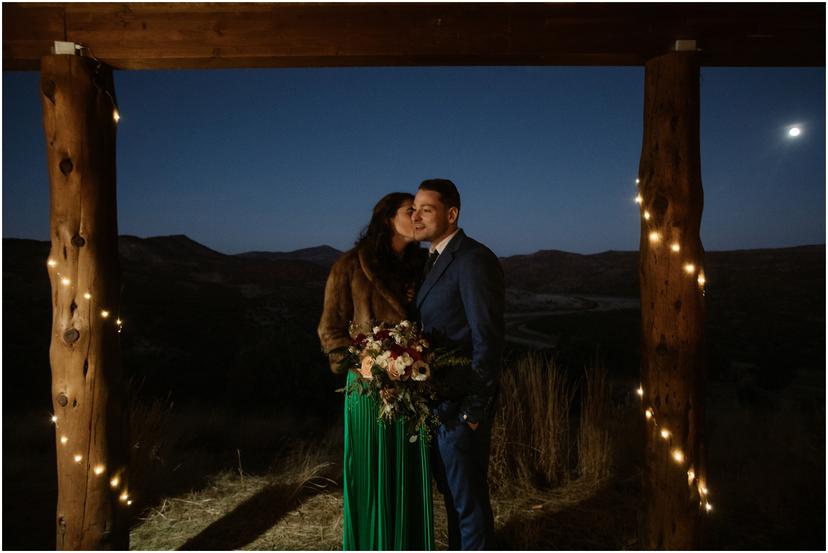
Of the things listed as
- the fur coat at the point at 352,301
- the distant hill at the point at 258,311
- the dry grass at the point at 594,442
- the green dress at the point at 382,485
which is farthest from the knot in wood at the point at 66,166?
the distant hill at the point at 258,311

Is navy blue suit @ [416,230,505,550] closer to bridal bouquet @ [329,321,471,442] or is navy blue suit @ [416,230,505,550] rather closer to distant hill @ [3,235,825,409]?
bridal bouquet @ [329,321,471,442]

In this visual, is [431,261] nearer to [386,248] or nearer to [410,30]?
[386,248]

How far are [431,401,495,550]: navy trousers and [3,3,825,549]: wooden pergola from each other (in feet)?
3.87

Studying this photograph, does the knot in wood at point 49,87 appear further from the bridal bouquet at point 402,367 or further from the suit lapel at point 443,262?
the suit lapel at point 443,262

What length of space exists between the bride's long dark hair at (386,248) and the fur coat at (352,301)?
0.05 metres

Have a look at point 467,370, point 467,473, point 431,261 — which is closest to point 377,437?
point 467,473

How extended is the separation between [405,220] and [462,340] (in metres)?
0.78

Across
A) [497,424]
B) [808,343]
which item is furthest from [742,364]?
[497,424]

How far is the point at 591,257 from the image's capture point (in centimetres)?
2170

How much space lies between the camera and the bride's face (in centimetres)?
282

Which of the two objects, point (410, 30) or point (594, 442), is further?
point (594, 442)

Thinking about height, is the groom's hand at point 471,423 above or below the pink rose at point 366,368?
below

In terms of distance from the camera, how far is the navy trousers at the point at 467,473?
2488mm

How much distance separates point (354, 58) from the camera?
3039mm
